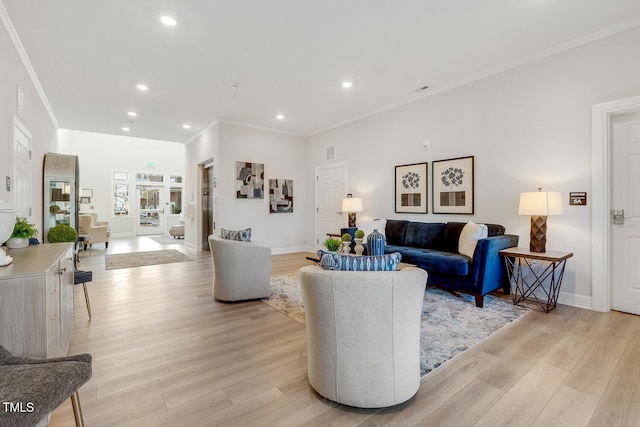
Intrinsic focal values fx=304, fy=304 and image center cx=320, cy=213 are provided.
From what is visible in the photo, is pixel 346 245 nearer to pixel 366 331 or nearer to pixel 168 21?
pixel 366 331

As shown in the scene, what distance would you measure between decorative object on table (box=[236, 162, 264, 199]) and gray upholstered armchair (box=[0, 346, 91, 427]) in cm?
547

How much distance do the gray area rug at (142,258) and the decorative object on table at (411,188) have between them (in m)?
4.49

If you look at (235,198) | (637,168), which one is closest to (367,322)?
(637,168)

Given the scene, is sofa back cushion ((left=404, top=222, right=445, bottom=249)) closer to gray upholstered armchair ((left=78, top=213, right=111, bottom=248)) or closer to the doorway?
the doorway

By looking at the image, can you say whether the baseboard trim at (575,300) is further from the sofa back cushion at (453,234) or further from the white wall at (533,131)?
the sofa back cushion at (453,234)

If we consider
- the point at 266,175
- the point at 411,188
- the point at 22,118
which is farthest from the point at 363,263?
the point at 266,175

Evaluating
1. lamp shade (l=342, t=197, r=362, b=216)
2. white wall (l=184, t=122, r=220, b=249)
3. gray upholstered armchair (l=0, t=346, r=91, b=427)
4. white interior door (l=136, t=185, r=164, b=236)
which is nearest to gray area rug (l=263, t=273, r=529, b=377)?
gray upholstered armchair (l=0, t=346, r=91, b=427)

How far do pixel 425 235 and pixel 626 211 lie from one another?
2152 millimetres

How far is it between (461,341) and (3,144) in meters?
4.67

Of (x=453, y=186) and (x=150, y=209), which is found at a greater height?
(x=453, y=186)

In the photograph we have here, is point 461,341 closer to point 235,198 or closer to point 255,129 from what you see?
point 235,198

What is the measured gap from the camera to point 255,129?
270 inches

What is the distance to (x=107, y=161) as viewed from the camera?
11008mm

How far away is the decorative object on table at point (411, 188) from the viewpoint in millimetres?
5008
